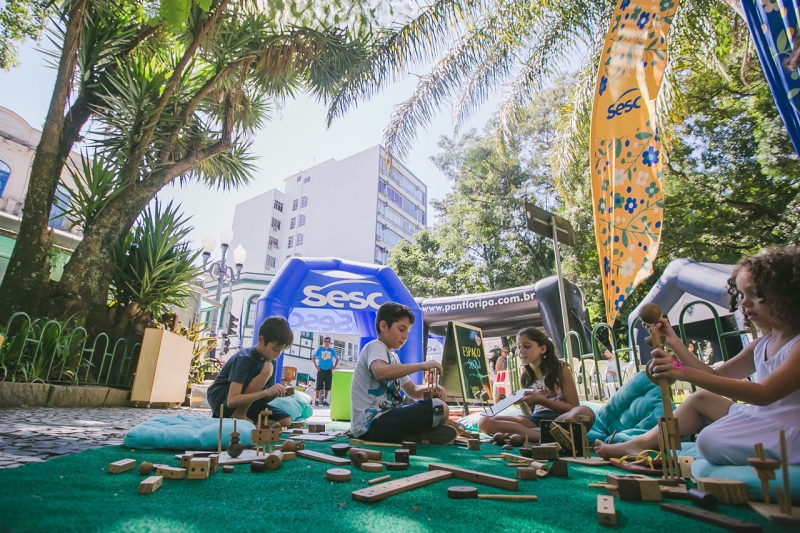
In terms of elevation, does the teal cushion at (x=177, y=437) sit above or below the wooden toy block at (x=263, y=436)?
below

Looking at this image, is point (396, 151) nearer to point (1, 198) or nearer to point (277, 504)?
point (277, 504)

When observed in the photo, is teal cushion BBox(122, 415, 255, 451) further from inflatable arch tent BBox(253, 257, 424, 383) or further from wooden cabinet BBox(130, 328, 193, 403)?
inflatable arch tent BBox(253, 257, 424, 383)

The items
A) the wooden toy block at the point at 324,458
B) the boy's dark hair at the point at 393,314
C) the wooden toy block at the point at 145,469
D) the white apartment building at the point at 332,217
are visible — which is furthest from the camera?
the white apartment building at the point at 332,217

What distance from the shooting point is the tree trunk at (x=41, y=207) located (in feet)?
21.0

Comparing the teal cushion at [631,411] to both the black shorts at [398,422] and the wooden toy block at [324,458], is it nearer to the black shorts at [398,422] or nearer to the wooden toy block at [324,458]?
the black shorts at [398,422]

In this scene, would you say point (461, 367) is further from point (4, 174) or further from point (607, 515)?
point (4, 174)

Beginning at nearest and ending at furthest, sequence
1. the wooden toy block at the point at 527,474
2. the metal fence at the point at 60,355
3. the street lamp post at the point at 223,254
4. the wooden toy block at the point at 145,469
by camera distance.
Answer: the wooden toy block at the point at 145,469 < the wooden toy block at the point at 527,474 < the metal fence at the point at 60,355 < the street lamp post at the point at 223,254

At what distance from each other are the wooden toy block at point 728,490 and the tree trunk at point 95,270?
788cm

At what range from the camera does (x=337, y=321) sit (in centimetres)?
966

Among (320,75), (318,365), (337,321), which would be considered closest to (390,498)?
(337,321)

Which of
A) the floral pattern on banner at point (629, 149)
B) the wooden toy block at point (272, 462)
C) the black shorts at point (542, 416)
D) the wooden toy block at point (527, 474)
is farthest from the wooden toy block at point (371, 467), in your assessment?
the floral pattern on banner at point (629, 149)

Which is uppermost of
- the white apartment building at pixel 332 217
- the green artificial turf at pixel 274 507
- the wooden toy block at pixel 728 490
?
the white apartment building at pixel 332 217

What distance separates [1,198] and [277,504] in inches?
814

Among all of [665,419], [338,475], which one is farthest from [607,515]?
[338,475]
